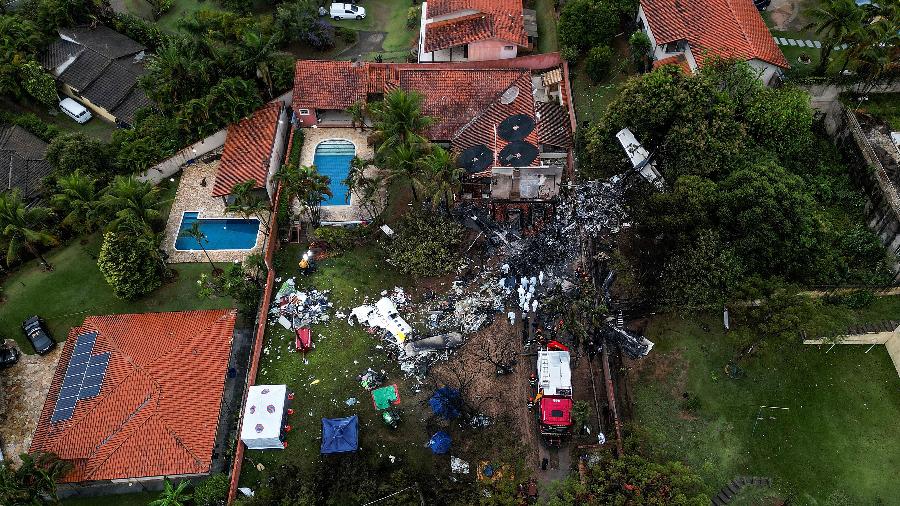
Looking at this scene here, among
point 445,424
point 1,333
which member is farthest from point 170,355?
point 445,424

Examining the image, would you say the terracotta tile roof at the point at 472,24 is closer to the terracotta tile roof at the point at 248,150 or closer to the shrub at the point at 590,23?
the shrub at the point at 590,23

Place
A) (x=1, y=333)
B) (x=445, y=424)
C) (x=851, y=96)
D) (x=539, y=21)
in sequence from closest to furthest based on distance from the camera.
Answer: (x=445, y=424), (x=1, y=333), (x=851, y=96), (x=539, y=21)

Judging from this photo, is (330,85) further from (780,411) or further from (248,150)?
(780,411)

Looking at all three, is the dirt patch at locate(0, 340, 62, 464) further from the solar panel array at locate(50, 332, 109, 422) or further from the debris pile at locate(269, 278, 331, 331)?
the debris pile at locate(269, 278, 331, 331)

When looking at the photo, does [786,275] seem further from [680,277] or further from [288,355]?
[288,355]

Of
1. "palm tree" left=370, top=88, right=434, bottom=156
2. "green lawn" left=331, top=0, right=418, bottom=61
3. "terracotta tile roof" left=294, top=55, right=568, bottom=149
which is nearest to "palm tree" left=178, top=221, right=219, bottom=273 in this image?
"terracotta tile roof" left=294, top=55, right=568, bottom=149

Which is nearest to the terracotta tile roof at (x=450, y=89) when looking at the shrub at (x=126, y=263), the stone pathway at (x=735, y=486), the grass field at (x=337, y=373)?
the grass field at (x=337, y=373)

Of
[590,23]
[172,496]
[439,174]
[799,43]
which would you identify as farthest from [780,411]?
[172,496]
